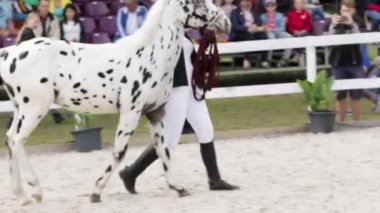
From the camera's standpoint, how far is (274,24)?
17.3 metres

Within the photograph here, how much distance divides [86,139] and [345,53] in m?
3.66

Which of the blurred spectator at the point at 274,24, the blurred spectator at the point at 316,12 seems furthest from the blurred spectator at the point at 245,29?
the blurred spectator at the point at 316,12

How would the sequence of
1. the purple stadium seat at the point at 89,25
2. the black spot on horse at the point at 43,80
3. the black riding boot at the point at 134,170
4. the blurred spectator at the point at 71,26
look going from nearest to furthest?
the black spot on horse at the point at 43,80
the black riding boot at the point at 134,170
the blurred spectator at the point at 71,26
the purple stadium seat at the point at 89,25

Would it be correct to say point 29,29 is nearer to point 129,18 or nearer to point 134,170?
point 129,18

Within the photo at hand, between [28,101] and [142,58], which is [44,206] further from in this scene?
[142,58]

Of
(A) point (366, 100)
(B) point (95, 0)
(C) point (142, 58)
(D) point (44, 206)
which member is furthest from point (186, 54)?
(B) point (95, 0)

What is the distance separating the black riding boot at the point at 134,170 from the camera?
28.6 ft

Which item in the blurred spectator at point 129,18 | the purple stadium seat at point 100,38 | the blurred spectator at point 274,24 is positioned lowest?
the blurred spectator at point 274,24

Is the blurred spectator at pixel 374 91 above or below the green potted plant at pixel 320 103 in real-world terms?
below

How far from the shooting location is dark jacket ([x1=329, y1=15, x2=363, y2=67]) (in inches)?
519

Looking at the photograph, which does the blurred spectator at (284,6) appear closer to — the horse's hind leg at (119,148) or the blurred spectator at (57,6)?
the blurred spectator at (57,6)

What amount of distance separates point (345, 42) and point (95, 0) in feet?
20.5

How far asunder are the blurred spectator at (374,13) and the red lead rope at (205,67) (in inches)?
399

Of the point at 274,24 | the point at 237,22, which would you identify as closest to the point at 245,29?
the point at 237,22
